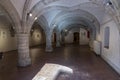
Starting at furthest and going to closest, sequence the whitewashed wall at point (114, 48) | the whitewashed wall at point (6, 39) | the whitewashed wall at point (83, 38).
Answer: the whitewashed wall at point (83, 38) → the whitewashed wall at point (6, 39) → the whitewashed wall at point (114, 48)

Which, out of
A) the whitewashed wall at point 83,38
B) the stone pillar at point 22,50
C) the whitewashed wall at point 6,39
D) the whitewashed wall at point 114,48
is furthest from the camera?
the whitewashed wall at point 83,38

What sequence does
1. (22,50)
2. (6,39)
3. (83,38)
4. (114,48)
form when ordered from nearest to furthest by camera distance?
(114,48) → (22,50) → (6,39) → (83,38)

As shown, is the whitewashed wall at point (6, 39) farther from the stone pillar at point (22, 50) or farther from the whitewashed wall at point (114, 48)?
the whitewashed wall at point (114, 48)

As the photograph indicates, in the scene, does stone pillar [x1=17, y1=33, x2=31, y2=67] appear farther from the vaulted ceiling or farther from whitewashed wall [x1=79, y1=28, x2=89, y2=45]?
whitewashed wall [x1=79, y1=28, x2=89, y2=45]

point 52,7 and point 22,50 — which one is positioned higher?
point 52,7

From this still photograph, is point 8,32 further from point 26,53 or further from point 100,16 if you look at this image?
point 100,16

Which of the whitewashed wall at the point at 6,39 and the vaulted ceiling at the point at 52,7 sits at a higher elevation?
the vaulted ceiling at the point at 52,7

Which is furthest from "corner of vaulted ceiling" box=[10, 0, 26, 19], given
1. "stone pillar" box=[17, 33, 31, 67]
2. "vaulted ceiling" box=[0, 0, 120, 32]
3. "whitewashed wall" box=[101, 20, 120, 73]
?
"whitewashed wall" box=[101, 20, 120, 73]

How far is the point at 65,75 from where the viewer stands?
17.7ft

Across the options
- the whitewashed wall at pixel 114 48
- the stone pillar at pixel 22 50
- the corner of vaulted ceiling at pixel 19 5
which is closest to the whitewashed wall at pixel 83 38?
the whitewashed wall at pixel 114 48

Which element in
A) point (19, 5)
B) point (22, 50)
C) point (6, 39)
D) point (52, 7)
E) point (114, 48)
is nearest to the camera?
point (19, 5)

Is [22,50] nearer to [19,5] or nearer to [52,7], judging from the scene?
[19,5]

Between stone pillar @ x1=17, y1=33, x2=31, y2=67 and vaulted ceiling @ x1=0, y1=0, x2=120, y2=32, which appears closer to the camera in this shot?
vaulted ceiling @ x1=0, y1=0, x2=120, y2=32

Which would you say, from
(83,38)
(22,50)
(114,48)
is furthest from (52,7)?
(83,38)
